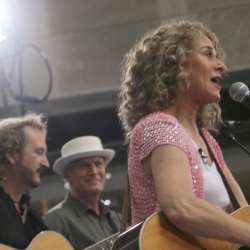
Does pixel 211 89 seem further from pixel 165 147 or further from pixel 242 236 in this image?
Result: pixel 242 236

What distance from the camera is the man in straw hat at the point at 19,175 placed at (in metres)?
3.21

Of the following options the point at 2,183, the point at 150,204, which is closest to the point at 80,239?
Result: the point at 2,183

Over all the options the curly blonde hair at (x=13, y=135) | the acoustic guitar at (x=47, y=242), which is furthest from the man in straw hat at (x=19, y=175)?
the acoustic guitar at (x=47, y=242)

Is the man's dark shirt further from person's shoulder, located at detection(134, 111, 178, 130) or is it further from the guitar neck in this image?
person's shoulder, located at detection(134, 111, 178, 130)

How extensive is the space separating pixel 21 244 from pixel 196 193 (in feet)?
5.45

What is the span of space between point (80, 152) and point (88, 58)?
1.66 m

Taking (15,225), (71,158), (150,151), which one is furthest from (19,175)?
(150,151)

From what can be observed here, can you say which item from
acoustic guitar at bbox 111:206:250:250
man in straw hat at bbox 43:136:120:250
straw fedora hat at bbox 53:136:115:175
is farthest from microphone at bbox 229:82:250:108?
straw fedora hat at bbox 53:136:115:175

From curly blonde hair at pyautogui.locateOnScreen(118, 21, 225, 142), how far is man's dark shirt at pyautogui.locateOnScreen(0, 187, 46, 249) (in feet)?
4.42

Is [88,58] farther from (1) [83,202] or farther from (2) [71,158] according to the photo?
(1) [83,202]

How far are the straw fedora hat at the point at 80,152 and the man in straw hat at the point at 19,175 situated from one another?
411 mm

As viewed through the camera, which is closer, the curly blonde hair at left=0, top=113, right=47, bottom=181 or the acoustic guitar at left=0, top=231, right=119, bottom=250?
the acoustic guitar at left=0, top=231, right=119, bottom=250

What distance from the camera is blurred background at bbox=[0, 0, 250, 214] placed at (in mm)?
5414

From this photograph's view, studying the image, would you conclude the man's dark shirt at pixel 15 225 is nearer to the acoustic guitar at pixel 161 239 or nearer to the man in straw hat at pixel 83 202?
the man in straw hat at pixel 83 202
